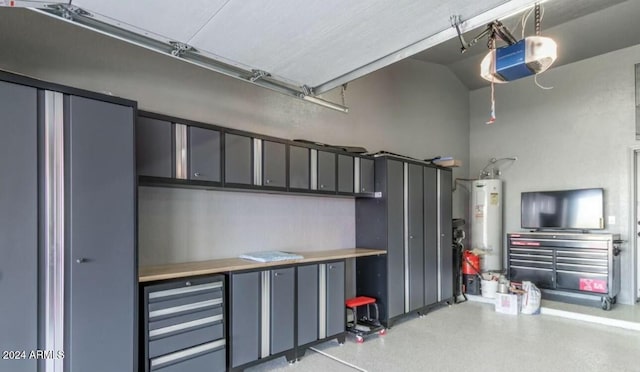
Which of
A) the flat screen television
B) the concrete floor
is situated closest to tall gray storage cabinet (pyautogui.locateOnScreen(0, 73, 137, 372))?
the concrete floor

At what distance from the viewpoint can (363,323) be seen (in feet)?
13.7

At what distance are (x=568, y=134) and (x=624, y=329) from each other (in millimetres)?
3099

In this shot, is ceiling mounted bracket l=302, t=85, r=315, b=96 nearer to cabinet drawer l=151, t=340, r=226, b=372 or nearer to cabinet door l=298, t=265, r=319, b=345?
cabinet door l=298, t=265, r=319, b=345

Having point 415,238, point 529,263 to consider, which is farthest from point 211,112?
point 529,263

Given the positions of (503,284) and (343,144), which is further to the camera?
(503,284)

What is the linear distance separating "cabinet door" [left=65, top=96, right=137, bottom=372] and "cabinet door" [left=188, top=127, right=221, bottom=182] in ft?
1.78

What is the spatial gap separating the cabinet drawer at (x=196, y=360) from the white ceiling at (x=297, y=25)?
91.3 inches

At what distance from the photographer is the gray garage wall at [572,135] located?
5.35m

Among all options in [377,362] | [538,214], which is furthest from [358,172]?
[538,214]

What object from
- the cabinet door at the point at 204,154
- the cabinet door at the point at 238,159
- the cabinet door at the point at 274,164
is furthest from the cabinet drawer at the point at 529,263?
the cabinet door at the point at 204,154

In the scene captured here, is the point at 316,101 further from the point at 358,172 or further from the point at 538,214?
the point at 538,214

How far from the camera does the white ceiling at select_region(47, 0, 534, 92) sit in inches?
86.2

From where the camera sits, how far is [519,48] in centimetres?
247

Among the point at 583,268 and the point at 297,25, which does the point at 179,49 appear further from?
the point at 583,268
